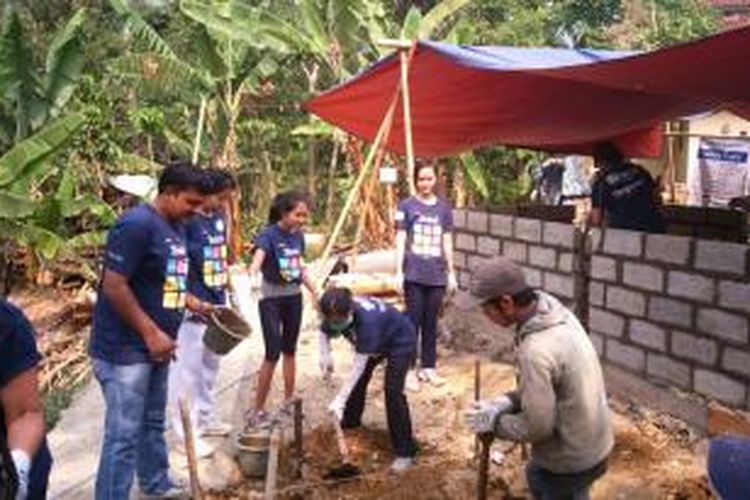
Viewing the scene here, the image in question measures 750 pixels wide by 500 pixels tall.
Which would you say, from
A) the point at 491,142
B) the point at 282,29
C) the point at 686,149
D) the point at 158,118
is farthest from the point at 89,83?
the point at 686,149

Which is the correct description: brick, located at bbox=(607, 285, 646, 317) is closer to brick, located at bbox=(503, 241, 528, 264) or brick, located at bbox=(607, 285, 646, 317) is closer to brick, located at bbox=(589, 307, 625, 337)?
brick, located at bbox=(589, 307, 625, 337)

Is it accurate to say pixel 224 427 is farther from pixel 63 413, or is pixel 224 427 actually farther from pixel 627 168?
pixel 627 168

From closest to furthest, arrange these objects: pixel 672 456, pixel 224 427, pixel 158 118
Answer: pixel 672 456, pixel 224 427, pixel 158 118

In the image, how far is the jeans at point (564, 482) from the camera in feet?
11.7

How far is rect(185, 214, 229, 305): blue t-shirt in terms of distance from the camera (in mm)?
5637

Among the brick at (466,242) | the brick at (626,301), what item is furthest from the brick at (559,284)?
the brick at (466,242)

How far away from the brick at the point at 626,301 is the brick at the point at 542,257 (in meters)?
0.76

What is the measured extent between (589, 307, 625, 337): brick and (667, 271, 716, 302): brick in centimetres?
59

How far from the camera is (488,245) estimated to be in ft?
27.3

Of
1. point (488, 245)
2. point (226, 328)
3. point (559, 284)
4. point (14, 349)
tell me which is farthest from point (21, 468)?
point (488, 245)

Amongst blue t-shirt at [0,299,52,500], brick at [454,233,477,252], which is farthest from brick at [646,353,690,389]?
blue t-shirt at [0,299,52,500]

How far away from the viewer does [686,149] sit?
50.1 feet

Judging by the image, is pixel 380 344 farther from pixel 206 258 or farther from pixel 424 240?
pixel 424 240

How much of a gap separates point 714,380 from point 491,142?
374cm
